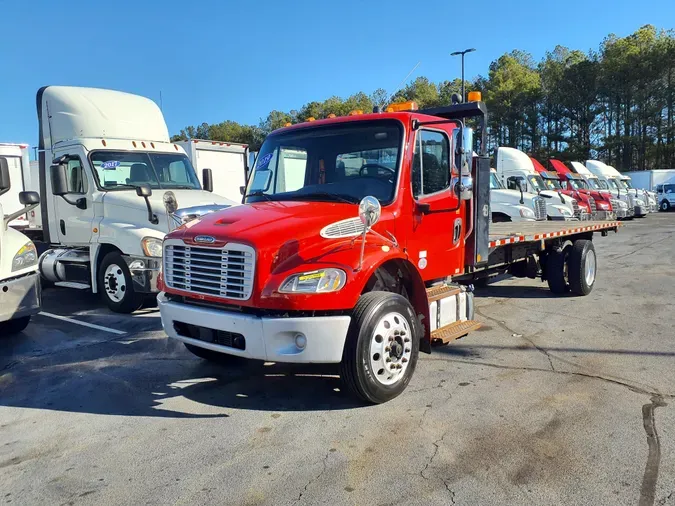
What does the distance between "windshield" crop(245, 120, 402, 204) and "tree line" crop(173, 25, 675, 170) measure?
4281 cm

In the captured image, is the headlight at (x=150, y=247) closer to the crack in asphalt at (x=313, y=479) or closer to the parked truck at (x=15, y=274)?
the parked truck at (x=15, y=274)

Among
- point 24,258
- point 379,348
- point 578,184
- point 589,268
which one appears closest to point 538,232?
point 589,268

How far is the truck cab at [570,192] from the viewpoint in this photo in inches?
888

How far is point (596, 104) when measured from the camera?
169 ft

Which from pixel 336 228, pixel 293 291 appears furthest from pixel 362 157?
pixel 293 291

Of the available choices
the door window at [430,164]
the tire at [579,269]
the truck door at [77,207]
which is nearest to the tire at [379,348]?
the door window at [430,164]

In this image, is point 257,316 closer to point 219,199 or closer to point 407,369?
point 407,369

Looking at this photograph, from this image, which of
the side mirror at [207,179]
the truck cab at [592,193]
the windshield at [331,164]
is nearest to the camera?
the windshield at [331,164]

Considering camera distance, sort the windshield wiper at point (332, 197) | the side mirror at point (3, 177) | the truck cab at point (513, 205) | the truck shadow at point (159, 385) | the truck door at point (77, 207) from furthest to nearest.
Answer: the truck cab at point (513, 205) → the truck door at point (77, 207) → the side mirror at point (3, 177) → the windshield wiper at point (332, 197) → the truck shadow at point (159, 385)

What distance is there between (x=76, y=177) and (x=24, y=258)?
2.78 meters

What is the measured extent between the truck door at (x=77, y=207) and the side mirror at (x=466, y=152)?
597 centimetres

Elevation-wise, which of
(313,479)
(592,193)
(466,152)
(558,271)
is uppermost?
(466,152)

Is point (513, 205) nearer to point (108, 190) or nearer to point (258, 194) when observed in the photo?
point (108, 190)

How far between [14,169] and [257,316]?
11084 millimetres
